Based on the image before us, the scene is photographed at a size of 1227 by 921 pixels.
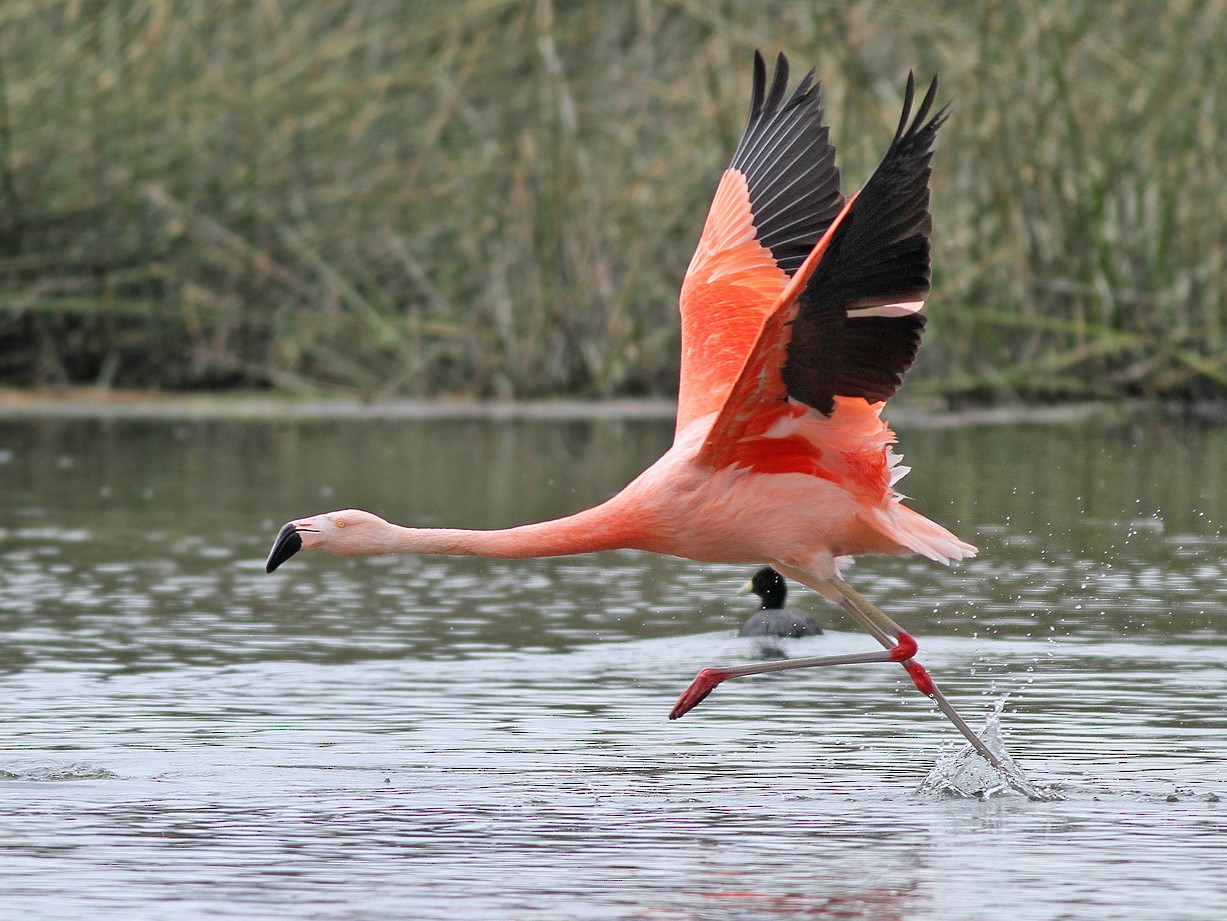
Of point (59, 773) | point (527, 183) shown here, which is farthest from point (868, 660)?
point (527, 183)

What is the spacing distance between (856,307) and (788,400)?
2.21ft

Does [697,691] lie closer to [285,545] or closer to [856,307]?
[285,545]

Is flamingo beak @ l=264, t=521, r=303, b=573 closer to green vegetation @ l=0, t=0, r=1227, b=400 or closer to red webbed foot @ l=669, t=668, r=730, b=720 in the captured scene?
red webbed foot @ l=669, t=668, r=730, b=720

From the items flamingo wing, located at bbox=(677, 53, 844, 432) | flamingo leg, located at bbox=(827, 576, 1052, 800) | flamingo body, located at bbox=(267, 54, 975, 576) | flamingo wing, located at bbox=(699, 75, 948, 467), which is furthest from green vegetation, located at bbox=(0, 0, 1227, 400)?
flamingo wing, located at bbox=(699, 75, 948, 467)

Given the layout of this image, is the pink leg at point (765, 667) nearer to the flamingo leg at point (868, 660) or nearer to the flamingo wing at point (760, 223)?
the flamingo leg at point (868, 660)

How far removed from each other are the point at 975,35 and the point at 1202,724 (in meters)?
12.0

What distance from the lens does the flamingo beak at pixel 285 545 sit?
25.5ft

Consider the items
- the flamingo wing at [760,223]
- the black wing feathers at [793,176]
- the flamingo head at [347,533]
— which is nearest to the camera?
the flamingo head at [347,533]

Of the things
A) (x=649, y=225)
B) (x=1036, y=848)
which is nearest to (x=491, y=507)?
(x=649, y=225)

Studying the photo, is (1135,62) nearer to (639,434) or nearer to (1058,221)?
(1058,221)

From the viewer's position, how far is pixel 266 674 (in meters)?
9.71

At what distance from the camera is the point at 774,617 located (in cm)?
1062

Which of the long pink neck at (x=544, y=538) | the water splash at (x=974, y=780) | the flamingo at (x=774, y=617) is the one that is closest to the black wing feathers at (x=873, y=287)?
the long pink neck at (x=544, y=538)

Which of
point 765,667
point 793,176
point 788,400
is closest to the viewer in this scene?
point 788,400
